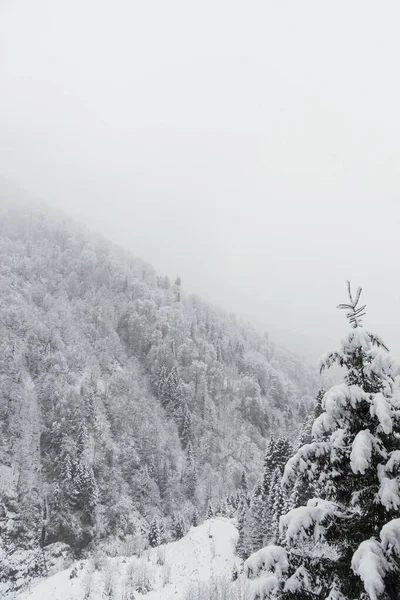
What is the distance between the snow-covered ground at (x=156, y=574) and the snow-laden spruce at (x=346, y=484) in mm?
35943

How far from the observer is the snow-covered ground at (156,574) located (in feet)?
135

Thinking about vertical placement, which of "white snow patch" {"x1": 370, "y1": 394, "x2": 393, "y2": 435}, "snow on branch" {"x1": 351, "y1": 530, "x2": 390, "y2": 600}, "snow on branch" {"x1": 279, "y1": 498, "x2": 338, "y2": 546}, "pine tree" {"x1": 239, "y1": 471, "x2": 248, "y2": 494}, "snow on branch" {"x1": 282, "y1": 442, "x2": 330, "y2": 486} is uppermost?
"white snow patch" {"x1": 370, "y1": 394, "x2": 393, "y2": 435}

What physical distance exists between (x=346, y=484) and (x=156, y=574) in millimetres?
50318

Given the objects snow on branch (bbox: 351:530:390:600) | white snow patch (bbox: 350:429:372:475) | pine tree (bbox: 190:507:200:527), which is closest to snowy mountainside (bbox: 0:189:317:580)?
pine tree (bbox: 190:507:200:527)

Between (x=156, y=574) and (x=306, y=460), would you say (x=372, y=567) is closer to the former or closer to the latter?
(x=306, y=460)

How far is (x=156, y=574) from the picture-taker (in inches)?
1823

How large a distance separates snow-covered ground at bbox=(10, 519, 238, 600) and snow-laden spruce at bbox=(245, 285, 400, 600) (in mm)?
35943

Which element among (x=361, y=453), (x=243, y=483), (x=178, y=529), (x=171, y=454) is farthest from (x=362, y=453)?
(x=171, y=454)

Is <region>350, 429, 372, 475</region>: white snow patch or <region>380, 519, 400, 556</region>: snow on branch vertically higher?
<region>350, 429, 372, 475</region>: white snow patch

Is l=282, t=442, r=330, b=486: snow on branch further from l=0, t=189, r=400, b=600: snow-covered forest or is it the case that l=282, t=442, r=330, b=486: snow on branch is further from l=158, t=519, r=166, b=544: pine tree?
l=158, t=519, r=166, b=544: pine tree

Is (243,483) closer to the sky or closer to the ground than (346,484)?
closer to the ground

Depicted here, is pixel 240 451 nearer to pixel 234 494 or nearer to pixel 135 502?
pixel 234 494

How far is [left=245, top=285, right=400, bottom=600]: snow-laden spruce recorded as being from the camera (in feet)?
21.6

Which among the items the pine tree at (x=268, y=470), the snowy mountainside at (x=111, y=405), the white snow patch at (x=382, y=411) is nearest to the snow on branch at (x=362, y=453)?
the white snow patch at (x=382, y=411)
